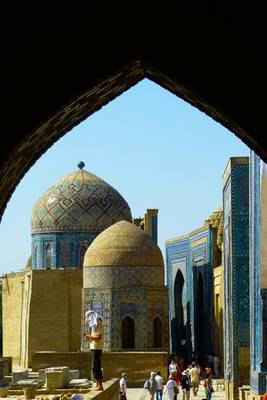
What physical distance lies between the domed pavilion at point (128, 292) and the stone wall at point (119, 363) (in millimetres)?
2532

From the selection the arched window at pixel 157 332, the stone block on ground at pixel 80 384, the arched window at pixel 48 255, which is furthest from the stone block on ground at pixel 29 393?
the arched window at pixel 48 255

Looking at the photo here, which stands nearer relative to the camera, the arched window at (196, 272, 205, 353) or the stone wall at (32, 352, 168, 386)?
the stone wall at (32, 352, 168, 386)

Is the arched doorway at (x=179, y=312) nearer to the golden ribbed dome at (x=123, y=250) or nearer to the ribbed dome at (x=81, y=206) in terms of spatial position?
the ribbed dome at (x=81, y=206)

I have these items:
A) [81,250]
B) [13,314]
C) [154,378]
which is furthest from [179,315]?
[154,378]

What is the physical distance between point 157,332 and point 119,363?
11.2ft

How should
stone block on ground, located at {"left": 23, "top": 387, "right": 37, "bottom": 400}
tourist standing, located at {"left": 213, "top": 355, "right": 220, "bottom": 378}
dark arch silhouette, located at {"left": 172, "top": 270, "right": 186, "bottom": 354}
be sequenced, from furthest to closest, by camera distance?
dark arch silhouette, located at {"left": 172, "top": 270, "right": 186, "bottom": 354}, tourist standing, located at {"left": 213, "top": 355, "right": 220, "bottom": 378}, stone block on ground, located at {"left": 23, "top": 387, "right": 37, "bottom": 400}

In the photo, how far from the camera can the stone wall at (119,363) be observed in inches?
1218

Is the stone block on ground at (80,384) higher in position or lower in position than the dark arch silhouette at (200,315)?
A: lower

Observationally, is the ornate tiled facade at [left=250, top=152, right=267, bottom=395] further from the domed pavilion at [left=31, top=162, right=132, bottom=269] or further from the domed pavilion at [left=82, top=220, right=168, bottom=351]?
the domed pavilion at [left=31, top=162, right=132, bottom=269]

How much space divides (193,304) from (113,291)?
396 centimetres

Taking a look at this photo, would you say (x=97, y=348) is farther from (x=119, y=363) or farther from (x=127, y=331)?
(x=127, y=331)

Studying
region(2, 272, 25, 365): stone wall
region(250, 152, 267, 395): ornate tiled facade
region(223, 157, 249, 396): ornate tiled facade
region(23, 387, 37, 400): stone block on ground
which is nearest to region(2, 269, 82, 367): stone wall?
region(2, 272, 25, 365): stone wall

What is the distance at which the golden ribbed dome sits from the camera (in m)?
34.8

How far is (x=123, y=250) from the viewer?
34812mm
